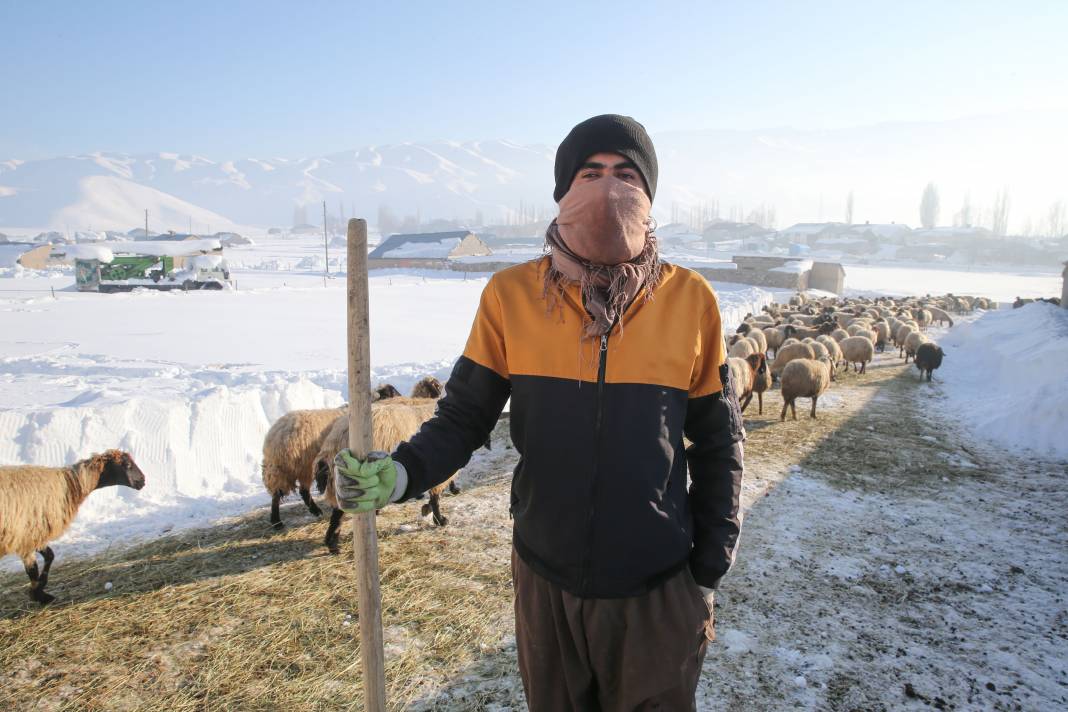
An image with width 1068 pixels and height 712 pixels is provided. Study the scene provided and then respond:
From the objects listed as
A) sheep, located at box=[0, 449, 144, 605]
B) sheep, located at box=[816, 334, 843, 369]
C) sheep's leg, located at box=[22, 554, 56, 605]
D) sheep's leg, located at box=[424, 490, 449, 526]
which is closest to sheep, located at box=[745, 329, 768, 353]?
sheep, located at box=[816, 334, 843, 369]

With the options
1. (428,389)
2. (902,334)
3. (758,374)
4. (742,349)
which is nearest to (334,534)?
(428,389)

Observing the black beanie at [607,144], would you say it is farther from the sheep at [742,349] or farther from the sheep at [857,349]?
the sheep at [857,349]

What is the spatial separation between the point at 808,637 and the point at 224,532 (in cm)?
542

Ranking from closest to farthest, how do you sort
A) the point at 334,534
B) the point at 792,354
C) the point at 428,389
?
the point at 334,534 < the point at 428,389 < the point at 792,354

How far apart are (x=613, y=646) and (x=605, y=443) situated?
713 mm

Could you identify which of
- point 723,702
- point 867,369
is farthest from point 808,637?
point 867,369

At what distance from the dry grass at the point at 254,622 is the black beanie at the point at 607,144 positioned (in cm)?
322

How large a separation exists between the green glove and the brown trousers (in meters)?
0.59

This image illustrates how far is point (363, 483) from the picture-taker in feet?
5.74

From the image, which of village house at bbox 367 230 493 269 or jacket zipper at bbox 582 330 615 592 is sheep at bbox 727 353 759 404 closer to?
jacket zipper at bbox 582 330 615 592

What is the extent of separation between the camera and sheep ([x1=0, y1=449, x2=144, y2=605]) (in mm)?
4184

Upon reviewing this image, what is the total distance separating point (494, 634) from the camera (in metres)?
3.97

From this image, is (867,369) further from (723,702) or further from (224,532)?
(224,532)

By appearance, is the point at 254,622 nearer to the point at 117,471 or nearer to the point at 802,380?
the point at 117,471
